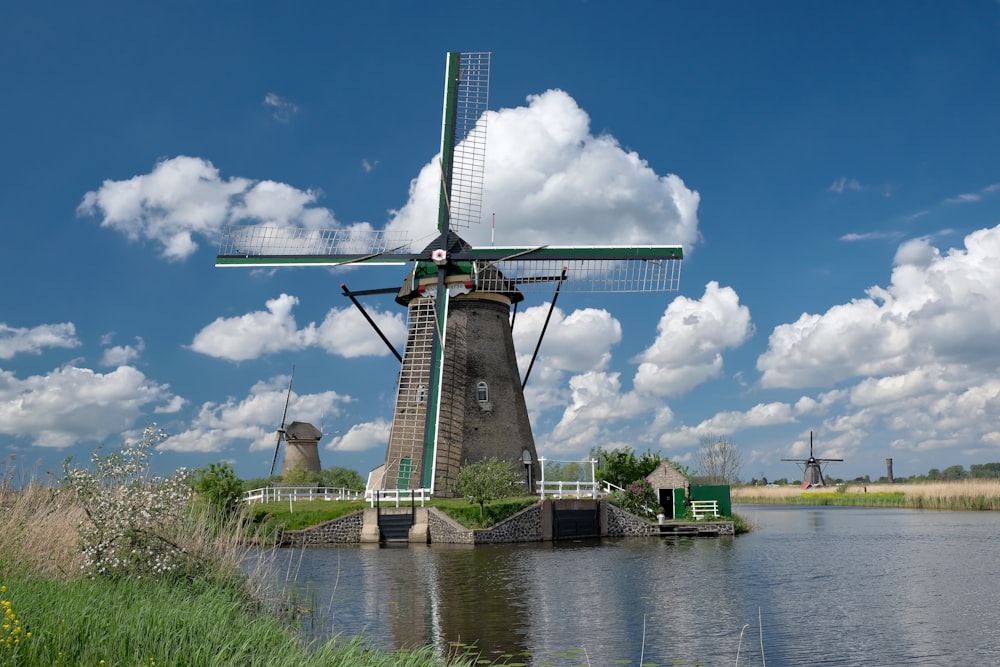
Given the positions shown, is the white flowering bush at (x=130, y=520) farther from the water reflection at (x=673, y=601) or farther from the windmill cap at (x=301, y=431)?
the windmill cap at (x=301, y=431)

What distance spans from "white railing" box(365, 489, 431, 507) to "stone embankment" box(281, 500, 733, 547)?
20.9 inches

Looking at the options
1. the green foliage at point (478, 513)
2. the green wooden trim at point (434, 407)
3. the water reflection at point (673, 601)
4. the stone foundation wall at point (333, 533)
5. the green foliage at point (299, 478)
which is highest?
the green wooden trim at point (434, 407)

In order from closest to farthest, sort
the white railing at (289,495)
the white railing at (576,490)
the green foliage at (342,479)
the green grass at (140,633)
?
1. the green grass at (140,633)
2. the white railing at (576,490)
3. the white railing at (289,495)
4. the green foliage at (342,479)

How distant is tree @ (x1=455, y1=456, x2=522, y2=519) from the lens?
26.3 m

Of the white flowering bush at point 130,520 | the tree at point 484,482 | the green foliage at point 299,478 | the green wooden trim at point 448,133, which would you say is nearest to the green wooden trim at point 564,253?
the green wooden trim at point 448,133

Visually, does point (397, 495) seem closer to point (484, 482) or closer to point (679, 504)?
point (484, 482)

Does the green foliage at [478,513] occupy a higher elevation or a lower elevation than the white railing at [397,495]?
lower

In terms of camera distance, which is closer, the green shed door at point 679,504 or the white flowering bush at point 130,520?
the white flowering bush at point 130,520

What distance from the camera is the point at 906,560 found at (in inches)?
810

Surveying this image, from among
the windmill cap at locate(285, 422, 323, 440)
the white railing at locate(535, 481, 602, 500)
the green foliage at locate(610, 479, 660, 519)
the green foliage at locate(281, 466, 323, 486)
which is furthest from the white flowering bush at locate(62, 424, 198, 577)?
the windmill cap at locate(285, 422, 323, 440)

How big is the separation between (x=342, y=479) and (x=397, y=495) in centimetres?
1239

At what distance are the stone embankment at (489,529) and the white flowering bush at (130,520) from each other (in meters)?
15.9

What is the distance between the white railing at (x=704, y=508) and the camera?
103 feet

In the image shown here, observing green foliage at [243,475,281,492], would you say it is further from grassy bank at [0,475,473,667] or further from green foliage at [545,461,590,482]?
grassy bank at [0,475,473,667]
